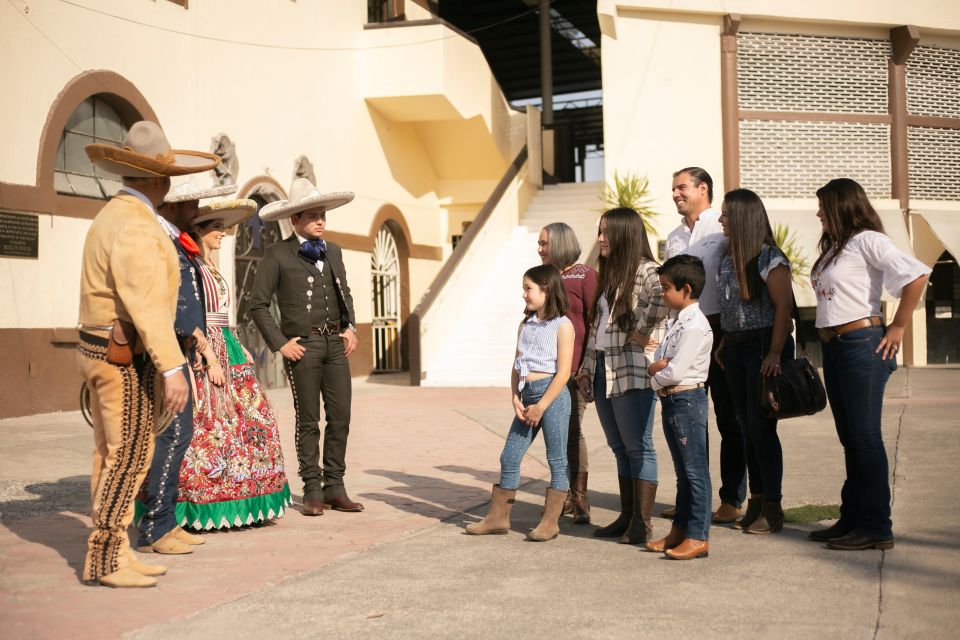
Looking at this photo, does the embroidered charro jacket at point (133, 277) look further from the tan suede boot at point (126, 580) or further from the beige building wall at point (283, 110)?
the beige building wall at point (283, 110)

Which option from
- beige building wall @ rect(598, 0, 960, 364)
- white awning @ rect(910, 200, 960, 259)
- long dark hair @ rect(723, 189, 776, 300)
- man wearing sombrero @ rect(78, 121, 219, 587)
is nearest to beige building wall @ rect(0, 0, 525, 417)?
beige building wall @ rect(598, 0, 960, 364)

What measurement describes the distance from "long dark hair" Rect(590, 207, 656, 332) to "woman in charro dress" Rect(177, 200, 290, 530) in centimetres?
209

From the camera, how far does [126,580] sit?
4.48m

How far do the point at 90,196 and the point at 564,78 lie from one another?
22.0 m

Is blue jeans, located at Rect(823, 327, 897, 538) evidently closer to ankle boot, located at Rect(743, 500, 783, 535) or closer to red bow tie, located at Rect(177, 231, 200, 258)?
ankle boot, located at Rect(743, 500, 783, 535)

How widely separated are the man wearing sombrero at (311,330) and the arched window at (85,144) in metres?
6.38

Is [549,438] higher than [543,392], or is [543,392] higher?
[543,392]

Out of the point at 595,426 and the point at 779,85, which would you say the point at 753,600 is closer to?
the point at 595,426

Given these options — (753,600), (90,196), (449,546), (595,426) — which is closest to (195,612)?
(449,546)

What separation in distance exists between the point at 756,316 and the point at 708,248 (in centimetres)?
53

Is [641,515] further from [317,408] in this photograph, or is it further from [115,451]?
[115,451]

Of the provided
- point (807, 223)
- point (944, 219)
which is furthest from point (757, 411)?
point (944, 219)

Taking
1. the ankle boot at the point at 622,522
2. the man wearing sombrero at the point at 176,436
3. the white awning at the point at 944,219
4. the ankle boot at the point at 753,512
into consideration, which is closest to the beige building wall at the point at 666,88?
the white awning at the point at 944,219

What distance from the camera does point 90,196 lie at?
12320mm
